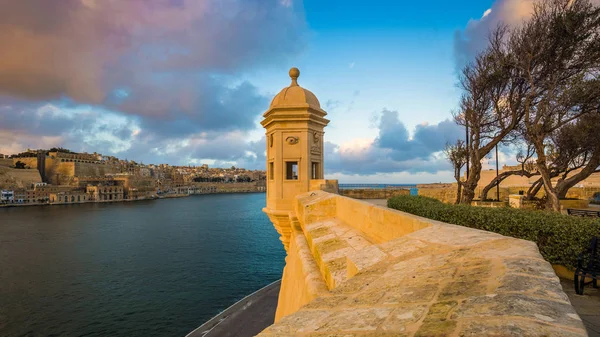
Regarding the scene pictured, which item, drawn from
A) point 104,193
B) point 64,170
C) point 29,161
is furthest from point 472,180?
point 29,161

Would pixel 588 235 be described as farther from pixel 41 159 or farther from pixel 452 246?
pixel 41 159

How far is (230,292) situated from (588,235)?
2382cm

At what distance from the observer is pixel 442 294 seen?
5.34 ft

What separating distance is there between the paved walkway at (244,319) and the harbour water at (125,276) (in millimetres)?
2904

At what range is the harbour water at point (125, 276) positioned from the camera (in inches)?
810

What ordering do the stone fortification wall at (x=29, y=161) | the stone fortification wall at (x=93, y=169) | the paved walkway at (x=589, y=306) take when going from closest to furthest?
the paved walkway at (x=589, y=306), the stone fortification wall at (x=29, y=161), the stone fortification wall at (x=93, y=169)

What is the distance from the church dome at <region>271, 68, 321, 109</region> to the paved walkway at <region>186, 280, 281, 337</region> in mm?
10615

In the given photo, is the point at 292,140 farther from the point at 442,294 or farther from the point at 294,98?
the point at 442,294

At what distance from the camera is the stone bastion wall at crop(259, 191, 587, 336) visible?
47.8 inches

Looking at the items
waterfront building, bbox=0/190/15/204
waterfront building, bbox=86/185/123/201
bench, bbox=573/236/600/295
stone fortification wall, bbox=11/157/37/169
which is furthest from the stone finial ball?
stone fortification wall, bbox=11/157/37/169

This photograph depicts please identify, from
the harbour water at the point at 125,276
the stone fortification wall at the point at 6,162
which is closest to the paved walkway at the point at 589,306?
the harbour water at the point at 125,276

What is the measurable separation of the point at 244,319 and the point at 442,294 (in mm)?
18453

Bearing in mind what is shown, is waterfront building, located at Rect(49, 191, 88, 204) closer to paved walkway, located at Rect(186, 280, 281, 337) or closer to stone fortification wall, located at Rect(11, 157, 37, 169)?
stone fortification wall, located at Rect(11, 157, 37, 169)

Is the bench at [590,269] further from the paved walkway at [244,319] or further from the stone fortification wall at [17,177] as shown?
the stone fortification wall at [17,177]
